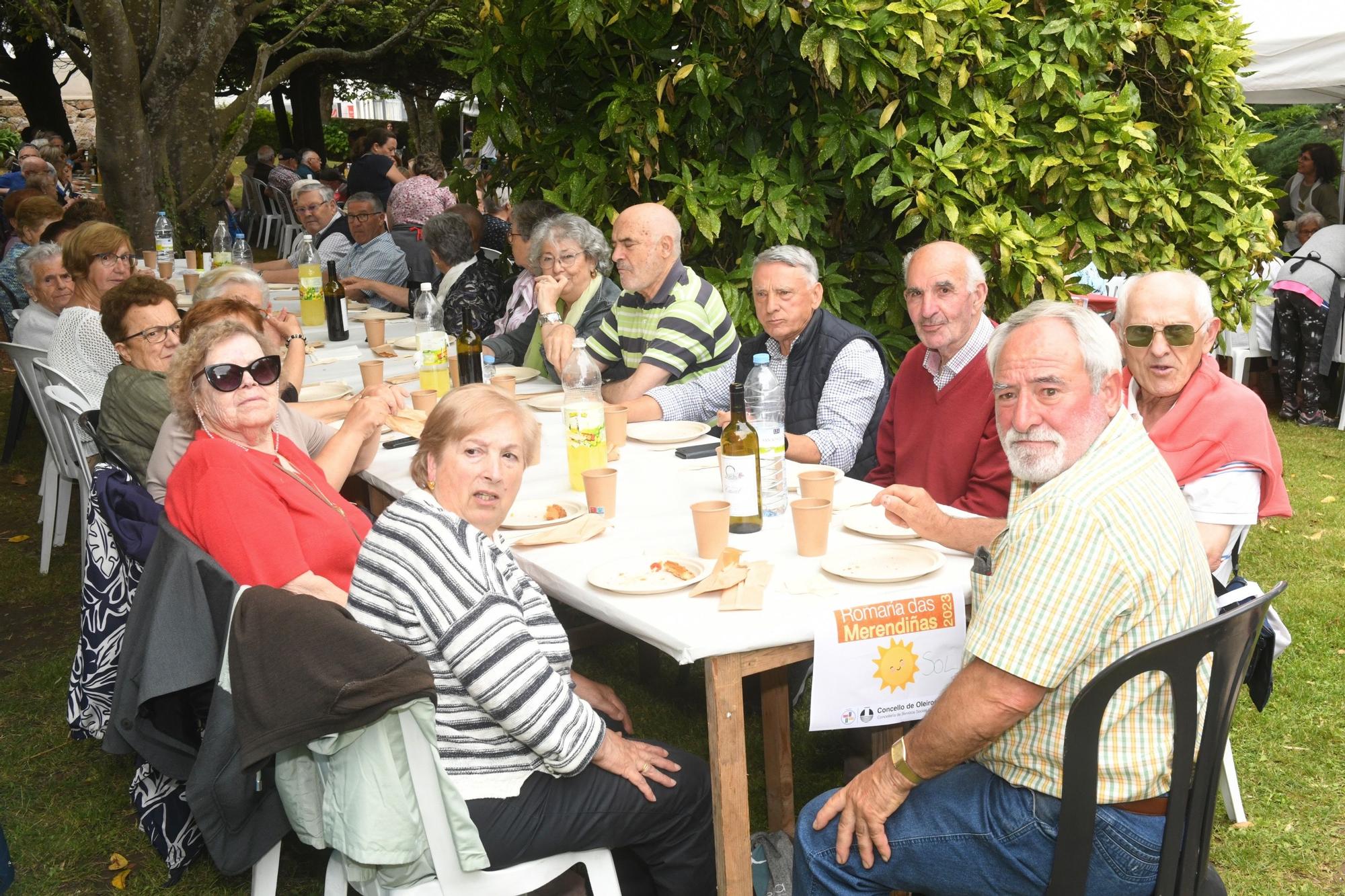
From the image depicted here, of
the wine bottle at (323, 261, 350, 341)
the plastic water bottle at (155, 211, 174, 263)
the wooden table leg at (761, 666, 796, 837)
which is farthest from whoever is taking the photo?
the plastic water bottle at (155, 211, 174, 263)

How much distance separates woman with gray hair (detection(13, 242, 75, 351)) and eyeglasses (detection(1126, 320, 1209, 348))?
5.08 m

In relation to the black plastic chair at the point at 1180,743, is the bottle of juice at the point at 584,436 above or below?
above

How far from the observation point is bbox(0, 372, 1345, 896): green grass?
117 inches

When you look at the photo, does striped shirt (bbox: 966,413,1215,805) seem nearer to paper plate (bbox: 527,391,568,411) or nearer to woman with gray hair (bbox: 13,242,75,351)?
paper plate (bbox: 527,391,568,411)

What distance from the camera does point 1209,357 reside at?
2955 mm

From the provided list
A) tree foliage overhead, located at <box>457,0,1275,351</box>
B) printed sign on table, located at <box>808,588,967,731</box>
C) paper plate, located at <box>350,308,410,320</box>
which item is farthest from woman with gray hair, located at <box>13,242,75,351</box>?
printed sign on table, located at <box>808,588,967,731</box>

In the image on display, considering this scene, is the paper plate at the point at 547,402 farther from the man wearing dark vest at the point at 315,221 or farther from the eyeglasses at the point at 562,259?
the man wearing dark vest at the point at 315,221

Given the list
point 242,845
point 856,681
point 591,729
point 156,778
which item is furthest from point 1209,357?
point 156,778

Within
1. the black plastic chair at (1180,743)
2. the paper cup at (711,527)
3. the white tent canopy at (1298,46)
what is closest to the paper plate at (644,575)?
the paper cup at (711,527)

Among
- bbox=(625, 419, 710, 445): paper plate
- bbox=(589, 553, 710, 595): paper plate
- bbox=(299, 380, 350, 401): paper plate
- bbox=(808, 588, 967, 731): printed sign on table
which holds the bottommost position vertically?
bbox=(808, 588, 967, 731): printed sign on table

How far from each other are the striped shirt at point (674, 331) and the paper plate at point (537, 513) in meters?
1.31

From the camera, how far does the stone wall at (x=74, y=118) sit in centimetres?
3250

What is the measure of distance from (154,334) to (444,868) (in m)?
2.36

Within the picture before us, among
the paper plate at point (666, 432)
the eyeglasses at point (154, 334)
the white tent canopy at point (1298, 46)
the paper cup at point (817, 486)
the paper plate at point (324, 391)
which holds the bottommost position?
the paper plate at point (666, 432)
